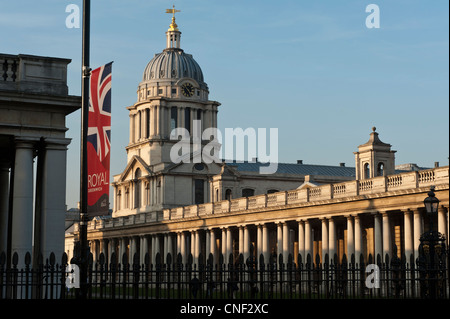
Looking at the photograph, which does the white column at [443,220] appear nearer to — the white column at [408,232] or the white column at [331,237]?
the white column at [408,232]

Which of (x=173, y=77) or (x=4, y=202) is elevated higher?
(x=173, y=77)

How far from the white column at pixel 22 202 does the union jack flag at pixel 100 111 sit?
6175 mm

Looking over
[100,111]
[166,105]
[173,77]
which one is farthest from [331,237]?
[173,77]

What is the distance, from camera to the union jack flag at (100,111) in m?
22.8

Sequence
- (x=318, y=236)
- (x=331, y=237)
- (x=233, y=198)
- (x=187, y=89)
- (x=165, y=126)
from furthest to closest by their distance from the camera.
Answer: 1. (x=187, y=89)
2. (x=165, y=126)
3. (x=233, y=198)
4. (x=318, y=236)
5. (x=331, y=237)

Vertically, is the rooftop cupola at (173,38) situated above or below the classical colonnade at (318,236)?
above

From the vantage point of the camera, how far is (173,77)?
433 ft

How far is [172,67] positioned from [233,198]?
32.9m

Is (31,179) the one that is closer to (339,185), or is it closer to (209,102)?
(339,185)

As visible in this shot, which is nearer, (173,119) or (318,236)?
(318,236)

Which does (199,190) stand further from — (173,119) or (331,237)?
(331,237)

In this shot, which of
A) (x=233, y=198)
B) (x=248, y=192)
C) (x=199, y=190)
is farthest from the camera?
(x=199, y=190)

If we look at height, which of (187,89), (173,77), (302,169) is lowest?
(302,169)

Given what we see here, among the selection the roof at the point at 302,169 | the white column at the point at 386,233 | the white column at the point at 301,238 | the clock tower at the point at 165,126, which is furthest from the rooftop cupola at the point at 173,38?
the white column at the point at 386,233
